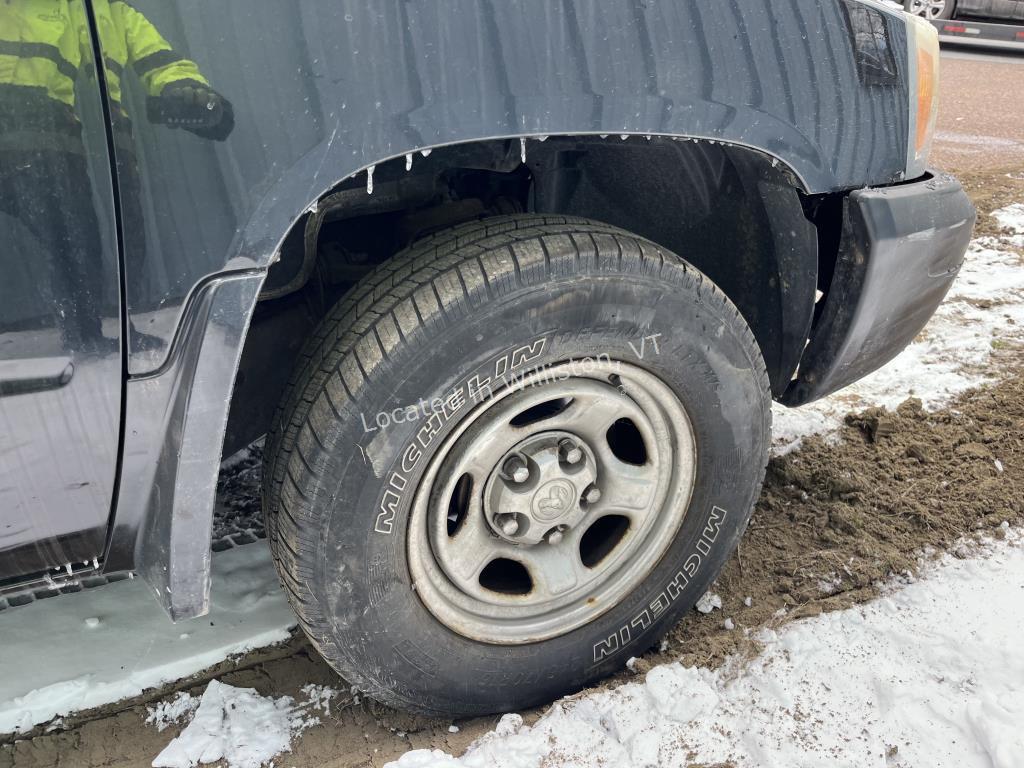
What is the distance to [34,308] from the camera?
126 centimetres

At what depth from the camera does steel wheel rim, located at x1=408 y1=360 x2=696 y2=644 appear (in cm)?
171

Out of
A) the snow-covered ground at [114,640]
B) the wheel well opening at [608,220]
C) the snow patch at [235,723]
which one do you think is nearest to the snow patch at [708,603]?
the wheel well opening at [608,220]

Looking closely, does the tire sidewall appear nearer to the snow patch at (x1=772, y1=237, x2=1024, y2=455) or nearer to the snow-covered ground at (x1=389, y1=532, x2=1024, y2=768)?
the snow-covered ground at (x1=389, y1=532, x2=1024, y2=768)

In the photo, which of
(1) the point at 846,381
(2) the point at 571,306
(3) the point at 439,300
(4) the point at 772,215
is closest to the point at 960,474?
(1) the point at 846,381

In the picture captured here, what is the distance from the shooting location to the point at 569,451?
1849mm

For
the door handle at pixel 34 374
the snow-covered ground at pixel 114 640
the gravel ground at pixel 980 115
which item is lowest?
the snow-covered ground at pixel 114 640

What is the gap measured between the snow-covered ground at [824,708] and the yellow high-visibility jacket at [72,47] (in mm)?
1527

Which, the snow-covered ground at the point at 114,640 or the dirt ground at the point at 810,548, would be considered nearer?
the dirt ground at the point at 810,548

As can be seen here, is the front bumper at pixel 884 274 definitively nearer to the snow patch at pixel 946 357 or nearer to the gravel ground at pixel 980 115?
the snow patch at pixel 946 357

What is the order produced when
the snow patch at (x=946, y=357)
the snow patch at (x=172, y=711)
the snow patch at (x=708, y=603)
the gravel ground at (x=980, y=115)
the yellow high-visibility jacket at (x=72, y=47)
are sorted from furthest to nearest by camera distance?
1. the gravel ground at (x=980, y=115)
2. the snow patch at (x=946, y=357)
3. the snow patch at (x=708, y=603)
4. the snow patch at (x=172, y=711)
5. the yellow high-visibility jacket at (x=72, y=47)

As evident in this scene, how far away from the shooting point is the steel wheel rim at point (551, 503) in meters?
1.71

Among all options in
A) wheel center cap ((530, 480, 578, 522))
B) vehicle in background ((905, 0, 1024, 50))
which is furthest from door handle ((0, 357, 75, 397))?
vehicle in background ((905, 0, 1024, 50))

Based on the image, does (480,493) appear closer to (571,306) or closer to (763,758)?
(571,306)

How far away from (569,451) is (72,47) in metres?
1.22
